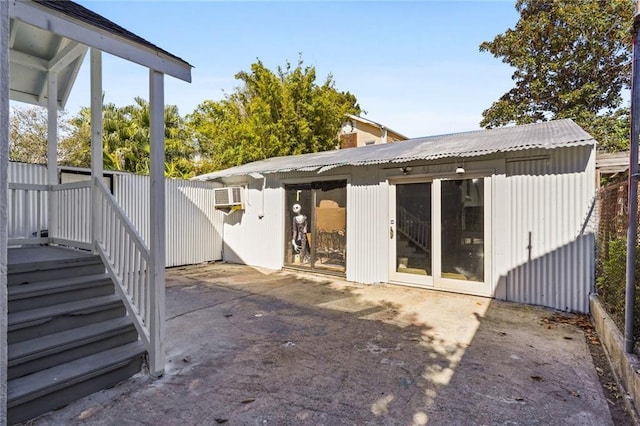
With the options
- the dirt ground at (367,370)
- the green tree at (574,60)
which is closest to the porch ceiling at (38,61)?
the dirt ground at (367,370)

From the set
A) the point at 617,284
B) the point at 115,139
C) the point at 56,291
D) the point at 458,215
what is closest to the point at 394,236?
the point at 458,215

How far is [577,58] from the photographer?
1271 cm

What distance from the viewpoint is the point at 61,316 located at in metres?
2.90

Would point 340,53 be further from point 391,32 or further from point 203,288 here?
point 203,288

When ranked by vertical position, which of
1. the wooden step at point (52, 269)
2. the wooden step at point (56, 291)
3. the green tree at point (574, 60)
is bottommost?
the wooden step at point (56, 291)

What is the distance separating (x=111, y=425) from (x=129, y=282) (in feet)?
4.48

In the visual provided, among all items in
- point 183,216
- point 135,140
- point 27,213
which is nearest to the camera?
point 27,213

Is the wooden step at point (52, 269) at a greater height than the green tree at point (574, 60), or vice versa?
the green tree at point (574, 60)

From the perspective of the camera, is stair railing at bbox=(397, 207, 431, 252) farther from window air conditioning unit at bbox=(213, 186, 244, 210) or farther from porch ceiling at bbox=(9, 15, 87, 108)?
porch ceiling at bbox=(9, 15, 87, 108)

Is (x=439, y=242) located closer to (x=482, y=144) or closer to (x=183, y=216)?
(x=482, y=144)

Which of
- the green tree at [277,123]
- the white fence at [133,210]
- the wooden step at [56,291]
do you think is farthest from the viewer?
the green tree at [277,123]

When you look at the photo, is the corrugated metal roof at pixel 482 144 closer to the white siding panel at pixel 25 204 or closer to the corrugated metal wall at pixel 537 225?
the corrugated metal wall at pixel 537 225

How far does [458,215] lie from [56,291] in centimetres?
569

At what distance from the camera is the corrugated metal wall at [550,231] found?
4.89 meters
